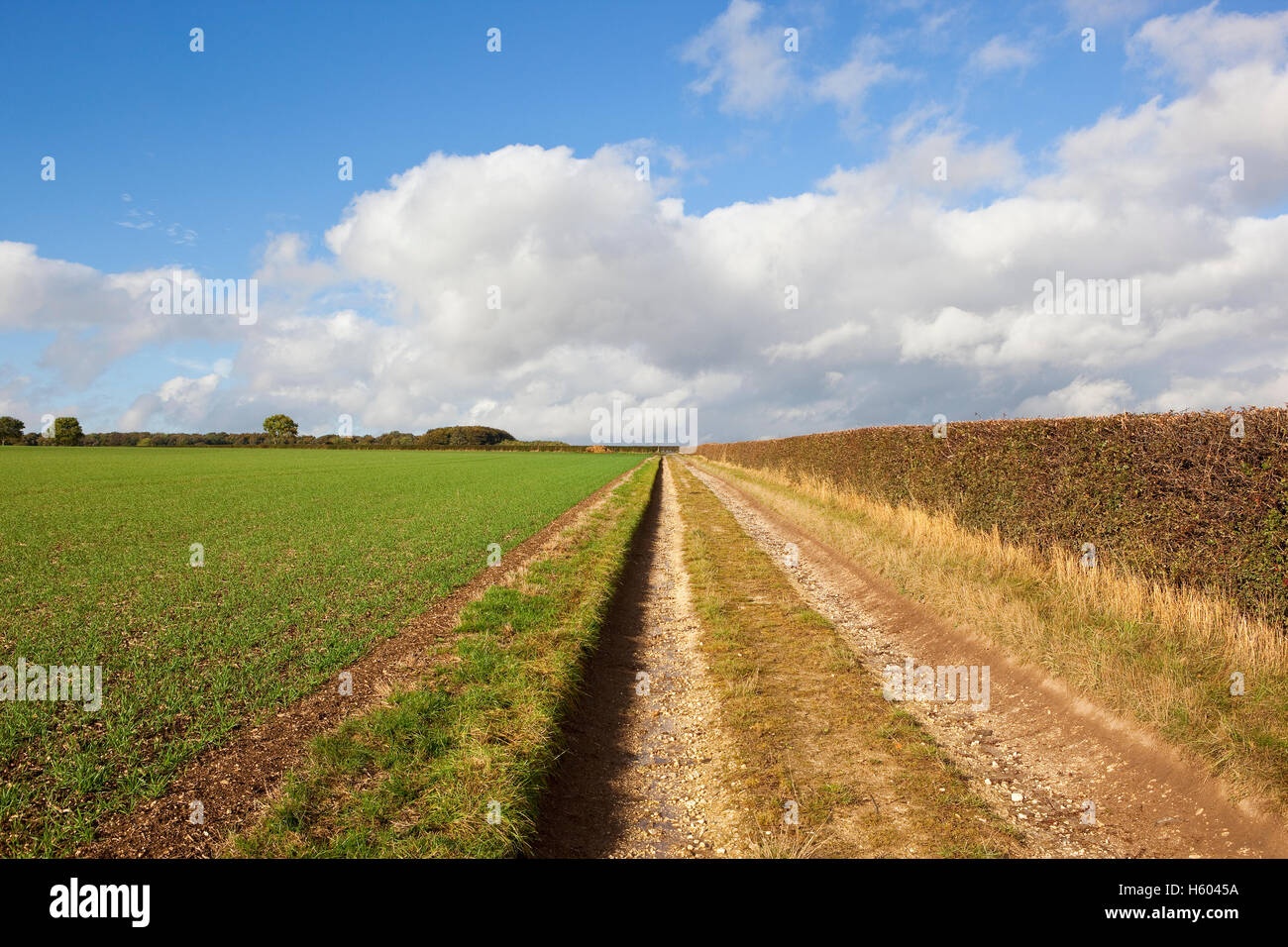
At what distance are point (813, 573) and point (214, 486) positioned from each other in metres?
37.4

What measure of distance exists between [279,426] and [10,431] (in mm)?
53527

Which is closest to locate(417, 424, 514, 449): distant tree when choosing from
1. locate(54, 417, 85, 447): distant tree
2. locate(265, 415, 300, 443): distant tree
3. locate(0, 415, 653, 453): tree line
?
locate(0, 415, 653, 453): tree line

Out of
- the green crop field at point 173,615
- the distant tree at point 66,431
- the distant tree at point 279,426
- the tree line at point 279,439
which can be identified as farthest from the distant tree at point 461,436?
the green crop field at point 173,615

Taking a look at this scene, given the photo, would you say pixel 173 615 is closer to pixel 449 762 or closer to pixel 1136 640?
pixel 449 762

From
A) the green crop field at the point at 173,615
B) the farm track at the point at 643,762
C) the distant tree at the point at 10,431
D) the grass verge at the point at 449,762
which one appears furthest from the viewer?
the distant tree at the point at 10,431

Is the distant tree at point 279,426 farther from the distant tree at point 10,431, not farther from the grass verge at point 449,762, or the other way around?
the grass verge at point 449,762

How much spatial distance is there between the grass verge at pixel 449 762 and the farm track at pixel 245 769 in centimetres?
24

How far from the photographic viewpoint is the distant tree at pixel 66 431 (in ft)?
420

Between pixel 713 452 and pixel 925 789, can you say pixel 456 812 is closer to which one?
pixel 925 789

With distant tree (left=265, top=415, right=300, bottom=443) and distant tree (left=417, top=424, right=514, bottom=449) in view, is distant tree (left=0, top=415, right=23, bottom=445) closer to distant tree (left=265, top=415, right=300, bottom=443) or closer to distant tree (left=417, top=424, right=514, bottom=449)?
distant tree (left=265, top=415, right=300, bottom=443)

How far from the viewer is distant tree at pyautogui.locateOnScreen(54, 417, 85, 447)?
12812 centimetres

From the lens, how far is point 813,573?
13.3 metres

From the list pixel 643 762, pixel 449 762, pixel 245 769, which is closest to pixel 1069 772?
pixel 643 762
